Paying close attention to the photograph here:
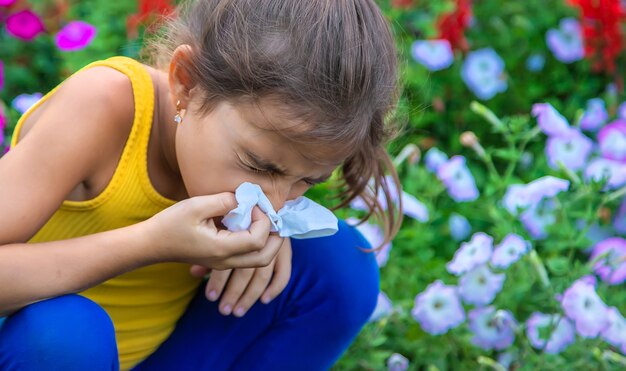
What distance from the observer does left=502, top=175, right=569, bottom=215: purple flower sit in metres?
2.05

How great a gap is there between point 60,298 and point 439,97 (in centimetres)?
165

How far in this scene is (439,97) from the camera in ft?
9.30

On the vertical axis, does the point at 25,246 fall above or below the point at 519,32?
above

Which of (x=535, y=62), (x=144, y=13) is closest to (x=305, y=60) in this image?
(x=144, y=13)

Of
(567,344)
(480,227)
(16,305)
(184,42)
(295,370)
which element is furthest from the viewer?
(480,227)

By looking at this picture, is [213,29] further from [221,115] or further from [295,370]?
[295,370]

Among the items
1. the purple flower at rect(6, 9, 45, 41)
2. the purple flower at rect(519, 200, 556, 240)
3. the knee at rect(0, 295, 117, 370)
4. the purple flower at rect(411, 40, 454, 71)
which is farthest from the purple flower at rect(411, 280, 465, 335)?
the purple flower at rect(6, 9, 45, 41)

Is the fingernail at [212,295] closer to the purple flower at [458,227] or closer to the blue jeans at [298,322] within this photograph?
the blue jeans at [298,322]

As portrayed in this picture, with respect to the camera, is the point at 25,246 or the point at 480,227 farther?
the point at 480,227

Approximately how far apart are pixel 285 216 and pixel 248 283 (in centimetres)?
23

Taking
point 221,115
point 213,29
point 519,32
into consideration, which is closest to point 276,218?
point 221,115

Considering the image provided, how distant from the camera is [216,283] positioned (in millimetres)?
1672

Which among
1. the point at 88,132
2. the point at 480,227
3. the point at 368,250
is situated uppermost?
the point at 88,132

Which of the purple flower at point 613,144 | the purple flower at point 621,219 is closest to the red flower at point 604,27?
the purple flower at point 613,144
